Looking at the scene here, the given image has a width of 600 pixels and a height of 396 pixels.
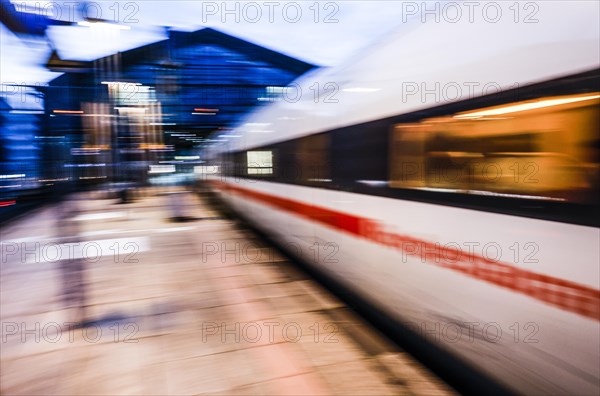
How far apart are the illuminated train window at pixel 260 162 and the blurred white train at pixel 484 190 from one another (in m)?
2.71

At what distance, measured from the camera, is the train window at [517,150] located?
1527 mm

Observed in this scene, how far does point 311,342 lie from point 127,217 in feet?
30.8

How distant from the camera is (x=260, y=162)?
6777 mm

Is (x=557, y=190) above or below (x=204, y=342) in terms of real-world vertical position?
above

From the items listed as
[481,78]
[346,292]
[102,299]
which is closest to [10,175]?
[102,299]

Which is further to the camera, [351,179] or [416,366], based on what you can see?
[351,179]

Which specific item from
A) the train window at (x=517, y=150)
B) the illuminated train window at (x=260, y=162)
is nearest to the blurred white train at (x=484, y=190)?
the train window at (x=517, y=150)

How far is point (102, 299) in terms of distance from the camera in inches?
166

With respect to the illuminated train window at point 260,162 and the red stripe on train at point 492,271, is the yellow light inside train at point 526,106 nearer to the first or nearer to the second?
the red stripe on train at point 492,271

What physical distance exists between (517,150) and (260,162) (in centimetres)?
532

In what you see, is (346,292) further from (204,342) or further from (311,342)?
(204,342)

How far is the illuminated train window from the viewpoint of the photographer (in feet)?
20.3

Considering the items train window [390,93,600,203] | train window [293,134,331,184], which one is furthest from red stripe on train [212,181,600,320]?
train window [293,134,331,184]

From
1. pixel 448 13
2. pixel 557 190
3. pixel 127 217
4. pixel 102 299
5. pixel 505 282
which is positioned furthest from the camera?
pixel 127 217
